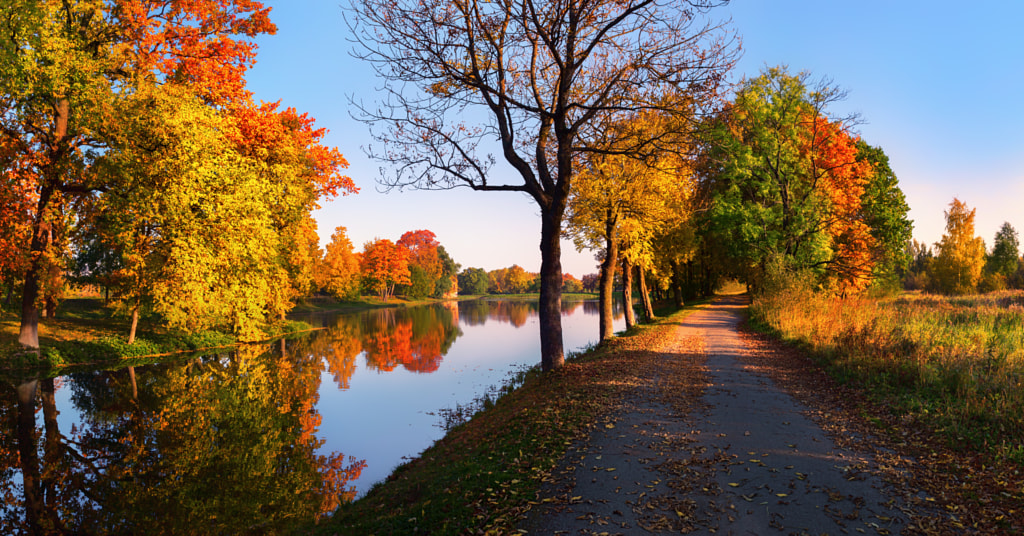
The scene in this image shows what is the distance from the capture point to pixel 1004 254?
147ft

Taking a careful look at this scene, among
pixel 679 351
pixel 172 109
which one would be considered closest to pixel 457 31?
pixel 679 351

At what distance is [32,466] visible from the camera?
8.16 meters

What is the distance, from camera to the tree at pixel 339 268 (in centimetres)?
5209

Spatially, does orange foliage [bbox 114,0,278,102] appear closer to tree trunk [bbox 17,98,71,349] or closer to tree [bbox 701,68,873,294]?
tree trunk [bbox 17,98,71,349]

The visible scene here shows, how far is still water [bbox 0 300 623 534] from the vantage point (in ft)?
22.2

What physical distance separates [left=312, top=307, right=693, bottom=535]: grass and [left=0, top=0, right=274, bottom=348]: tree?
17.2m

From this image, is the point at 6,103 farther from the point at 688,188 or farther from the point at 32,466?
the point at 688,188

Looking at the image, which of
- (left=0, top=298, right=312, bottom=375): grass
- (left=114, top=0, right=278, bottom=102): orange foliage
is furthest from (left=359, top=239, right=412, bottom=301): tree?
(left=114, top=0, right=278, bottom=102): orange foliage

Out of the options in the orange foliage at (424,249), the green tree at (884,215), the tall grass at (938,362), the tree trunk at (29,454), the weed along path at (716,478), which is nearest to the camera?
the weed along path at (716,478)

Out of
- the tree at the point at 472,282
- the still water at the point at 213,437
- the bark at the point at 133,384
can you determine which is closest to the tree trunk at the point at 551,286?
the still water at the point at 213,437

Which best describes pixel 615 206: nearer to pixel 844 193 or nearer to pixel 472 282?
pixel 844 193

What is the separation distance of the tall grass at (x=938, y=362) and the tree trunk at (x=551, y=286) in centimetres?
605

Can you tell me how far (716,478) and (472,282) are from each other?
424 feet

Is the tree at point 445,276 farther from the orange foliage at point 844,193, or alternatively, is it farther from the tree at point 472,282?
the orange foliage at point 844,193
